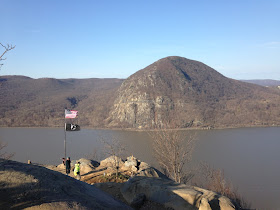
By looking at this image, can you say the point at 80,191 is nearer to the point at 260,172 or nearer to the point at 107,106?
the point at 260,172

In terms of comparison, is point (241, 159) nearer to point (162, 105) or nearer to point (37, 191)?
point (37, 191)

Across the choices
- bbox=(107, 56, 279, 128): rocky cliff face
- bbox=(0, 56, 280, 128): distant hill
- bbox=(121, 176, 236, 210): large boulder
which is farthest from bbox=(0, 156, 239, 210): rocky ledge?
bbox=(107, 56, 279, 128): rocky cliff face

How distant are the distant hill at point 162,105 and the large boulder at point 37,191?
62.4 meters

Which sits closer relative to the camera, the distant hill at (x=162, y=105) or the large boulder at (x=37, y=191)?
the large boulder at (x=37, y=191)

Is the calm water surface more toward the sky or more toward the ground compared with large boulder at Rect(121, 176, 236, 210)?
more toward the ground

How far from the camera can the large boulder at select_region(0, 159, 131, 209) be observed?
→ 5352 millimetres

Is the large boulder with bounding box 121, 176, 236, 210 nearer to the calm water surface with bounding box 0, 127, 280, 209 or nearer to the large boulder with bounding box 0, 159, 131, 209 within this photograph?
the large boulder with bounding box 0, 159, 131, 209

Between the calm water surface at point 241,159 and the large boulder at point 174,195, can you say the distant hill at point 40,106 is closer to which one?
the calm water surface at point 241,159

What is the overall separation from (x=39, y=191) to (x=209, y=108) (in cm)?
9876

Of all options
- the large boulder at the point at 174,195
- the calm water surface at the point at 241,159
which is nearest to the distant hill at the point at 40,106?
the calm water surface at the point at 241,159

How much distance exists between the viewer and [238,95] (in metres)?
125

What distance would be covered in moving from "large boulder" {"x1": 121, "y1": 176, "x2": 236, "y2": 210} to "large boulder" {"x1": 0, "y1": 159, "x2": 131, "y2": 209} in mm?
2745

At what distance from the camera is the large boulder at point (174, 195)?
8.52 m

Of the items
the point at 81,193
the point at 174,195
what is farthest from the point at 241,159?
the point at 81,193
